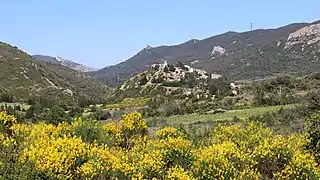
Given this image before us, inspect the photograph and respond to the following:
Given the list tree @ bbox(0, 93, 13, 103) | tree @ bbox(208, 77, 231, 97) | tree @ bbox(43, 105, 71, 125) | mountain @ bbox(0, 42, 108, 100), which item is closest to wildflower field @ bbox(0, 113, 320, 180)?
tree @ bbox(43, 105, 71, 125)

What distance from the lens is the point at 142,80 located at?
8831cm

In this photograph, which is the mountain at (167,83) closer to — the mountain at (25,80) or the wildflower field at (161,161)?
the mountain at (25,80)

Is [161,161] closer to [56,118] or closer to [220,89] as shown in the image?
[56,118]

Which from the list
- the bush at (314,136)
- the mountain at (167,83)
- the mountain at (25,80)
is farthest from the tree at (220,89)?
the bush at (314,136)

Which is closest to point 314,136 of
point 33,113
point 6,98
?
point 33,113

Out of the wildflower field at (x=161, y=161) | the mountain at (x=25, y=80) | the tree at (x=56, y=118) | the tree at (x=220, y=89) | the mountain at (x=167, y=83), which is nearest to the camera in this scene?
the wildflower field at (x=161, y=161)

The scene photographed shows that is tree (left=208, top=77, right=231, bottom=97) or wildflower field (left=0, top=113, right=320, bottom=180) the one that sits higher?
wildflower field (left=0, top=113, right=320, bottom=180)

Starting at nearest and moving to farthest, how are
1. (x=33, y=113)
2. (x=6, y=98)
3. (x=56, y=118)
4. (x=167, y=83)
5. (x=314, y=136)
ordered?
(x=314, y=136), (x=56, y=118), (x=33, y=113), (x=6, y=98), (x=167, y=83)

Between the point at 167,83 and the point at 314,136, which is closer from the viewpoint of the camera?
the point at 314,136

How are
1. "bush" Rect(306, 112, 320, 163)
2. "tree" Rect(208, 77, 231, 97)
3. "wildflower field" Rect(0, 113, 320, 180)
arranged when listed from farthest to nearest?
"tree" Rect(208, 77, 231, 97) → "bush" Rect(306, 112, 320, 163) → "wildflower field" Rect(0, 113, 320, 180)

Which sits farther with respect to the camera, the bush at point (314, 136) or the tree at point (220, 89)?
the tree at point (220, 89)

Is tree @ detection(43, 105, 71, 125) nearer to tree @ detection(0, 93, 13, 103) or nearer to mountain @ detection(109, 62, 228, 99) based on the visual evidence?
mountain @ detection(109, 62, 228, 99)

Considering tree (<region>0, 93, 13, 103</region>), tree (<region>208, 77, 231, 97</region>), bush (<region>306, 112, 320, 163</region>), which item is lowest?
tree (<region>208, 77, 231, 97</region>)

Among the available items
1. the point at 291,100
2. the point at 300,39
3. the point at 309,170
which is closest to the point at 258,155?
the point at 309,170
